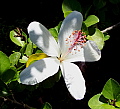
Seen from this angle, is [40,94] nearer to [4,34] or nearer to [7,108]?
[7,108]

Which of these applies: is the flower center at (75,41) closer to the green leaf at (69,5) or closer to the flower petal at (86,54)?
the flower petal at (86,54)

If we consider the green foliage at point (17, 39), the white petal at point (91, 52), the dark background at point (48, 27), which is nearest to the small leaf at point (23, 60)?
the green foliage at point (17, 39)

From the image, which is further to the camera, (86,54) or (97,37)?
(97,37)

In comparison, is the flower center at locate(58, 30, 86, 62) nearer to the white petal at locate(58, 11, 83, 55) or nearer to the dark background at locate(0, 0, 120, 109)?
the white petal at locate(58, 11, 83, 55)

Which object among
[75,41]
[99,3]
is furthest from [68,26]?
[99,3]

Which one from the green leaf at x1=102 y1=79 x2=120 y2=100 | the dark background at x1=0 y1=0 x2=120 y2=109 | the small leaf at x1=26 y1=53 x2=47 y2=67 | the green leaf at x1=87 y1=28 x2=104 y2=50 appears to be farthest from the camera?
the dark background at x1=0 y1=0 x2=120 y2=109

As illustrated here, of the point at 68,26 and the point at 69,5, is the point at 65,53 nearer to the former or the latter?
the point at 68,26

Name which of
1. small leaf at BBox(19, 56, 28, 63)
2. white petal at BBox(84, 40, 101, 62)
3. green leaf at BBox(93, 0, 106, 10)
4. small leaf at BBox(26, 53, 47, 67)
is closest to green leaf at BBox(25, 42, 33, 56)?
small leaf at BBox(19, 56, 28, 63)
